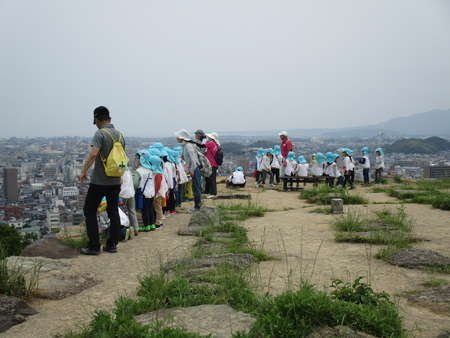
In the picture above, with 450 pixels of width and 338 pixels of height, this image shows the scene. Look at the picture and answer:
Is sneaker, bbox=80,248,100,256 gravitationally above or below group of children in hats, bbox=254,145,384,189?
below

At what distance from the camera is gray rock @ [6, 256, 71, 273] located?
4.97 m

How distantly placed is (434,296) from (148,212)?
5.20m

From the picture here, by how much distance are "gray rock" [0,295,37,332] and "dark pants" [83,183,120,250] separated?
2040 millimetres

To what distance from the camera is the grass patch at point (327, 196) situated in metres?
11.1

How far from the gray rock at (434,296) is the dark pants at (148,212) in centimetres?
499

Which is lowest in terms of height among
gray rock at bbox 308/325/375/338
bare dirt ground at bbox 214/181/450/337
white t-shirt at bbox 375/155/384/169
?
bare dirt ground at bbox 214/181/450/337

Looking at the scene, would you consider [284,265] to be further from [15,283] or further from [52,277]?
[15,283]

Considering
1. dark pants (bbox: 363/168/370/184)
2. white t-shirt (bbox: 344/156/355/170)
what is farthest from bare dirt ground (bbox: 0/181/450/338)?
dark pants (bbox: 363/168/370/184)

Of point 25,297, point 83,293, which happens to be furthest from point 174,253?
point 25,297

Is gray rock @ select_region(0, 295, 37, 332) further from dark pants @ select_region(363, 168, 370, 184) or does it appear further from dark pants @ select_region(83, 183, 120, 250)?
dark pants @ select_region(363, 168, 370, 184)

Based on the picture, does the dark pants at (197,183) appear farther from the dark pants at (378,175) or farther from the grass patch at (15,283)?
the dark pants at (378,175)

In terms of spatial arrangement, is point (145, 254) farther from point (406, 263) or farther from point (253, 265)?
point (406, 263)

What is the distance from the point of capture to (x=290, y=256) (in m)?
5.96

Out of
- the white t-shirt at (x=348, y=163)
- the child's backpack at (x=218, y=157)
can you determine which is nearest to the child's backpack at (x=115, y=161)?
the child's backpack at (x=218, y=157)
